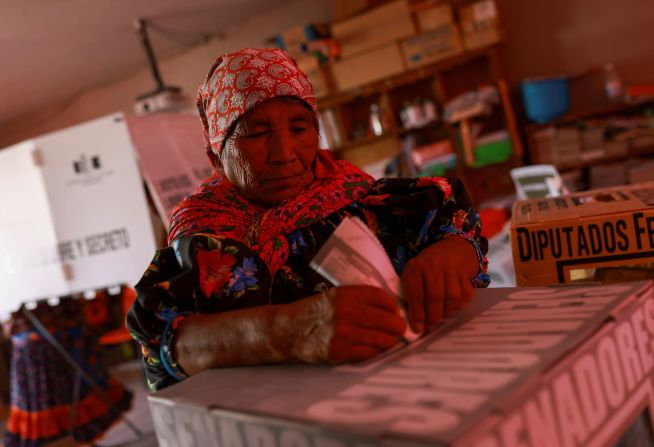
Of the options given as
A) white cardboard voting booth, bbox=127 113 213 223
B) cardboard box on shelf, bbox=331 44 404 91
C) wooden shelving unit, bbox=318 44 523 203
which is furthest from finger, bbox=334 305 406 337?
cardboard box on shelf, bbox=331 44 404 91

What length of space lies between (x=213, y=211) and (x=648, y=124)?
150 inches

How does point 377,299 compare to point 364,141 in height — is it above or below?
below

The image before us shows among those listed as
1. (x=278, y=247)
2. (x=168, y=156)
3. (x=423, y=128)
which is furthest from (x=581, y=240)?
(x=423, y=128)

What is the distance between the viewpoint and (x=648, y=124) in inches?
154

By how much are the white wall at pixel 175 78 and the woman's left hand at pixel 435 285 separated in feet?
15.2

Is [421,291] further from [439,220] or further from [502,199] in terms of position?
[502,199]

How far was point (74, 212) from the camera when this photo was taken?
130 inches

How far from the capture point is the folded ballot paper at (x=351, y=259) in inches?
24.1

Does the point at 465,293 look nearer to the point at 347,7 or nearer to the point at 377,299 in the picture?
the point at 377,299

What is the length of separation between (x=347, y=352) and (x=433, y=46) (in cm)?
402

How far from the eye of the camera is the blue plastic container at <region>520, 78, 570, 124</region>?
412 centimetres

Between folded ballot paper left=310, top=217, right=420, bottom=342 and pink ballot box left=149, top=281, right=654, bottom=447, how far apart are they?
8 cm

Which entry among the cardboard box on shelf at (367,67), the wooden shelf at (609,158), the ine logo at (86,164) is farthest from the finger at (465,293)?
the cardboard box on shelf at (367,67)

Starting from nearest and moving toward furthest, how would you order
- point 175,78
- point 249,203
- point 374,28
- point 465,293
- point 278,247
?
point 465,293 → point 278,247 → point 249,203 → point 374,28 → point 175,78
